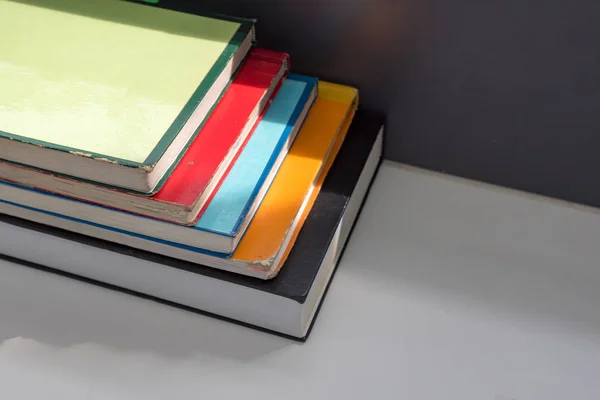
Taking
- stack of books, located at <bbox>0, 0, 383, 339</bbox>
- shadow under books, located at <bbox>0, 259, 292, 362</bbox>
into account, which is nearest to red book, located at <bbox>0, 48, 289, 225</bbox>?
stack of books, located at <bbox>0, 0, 383, 339</bbox>

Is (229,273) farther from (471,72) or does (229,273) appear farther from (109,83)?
(471,72)

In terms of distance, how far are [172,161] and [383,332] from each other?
0.22 metres

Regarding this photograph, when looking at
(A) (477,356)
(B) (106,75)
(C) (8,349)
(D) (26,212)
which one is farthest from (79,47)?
(A) (477,356)

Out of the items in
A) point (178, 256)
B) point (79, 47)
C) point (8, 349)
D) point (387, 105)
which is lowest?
point (8, 349)

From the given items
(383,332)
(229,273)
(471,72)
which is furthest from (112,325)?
(471,72)

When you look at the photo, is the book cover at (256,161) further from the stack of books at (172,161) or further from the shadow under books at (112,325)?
the shadow under books at (112,325)

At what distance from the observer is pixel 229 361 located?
516mm

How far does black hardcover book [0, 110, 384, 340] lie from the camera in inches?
20.0

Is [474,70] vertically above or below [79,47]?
above

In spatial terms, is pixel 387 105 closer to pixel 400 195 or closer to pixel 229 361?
pixel 400 195

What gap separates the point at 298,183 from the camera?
546 millimetres

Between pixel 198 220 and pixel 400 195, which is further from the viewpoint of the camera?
pixel 400 195

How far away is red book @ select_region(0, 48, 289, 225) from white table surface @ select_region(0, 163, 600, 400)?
11 cm

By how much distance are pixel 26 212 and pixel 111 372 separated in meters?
0.16
